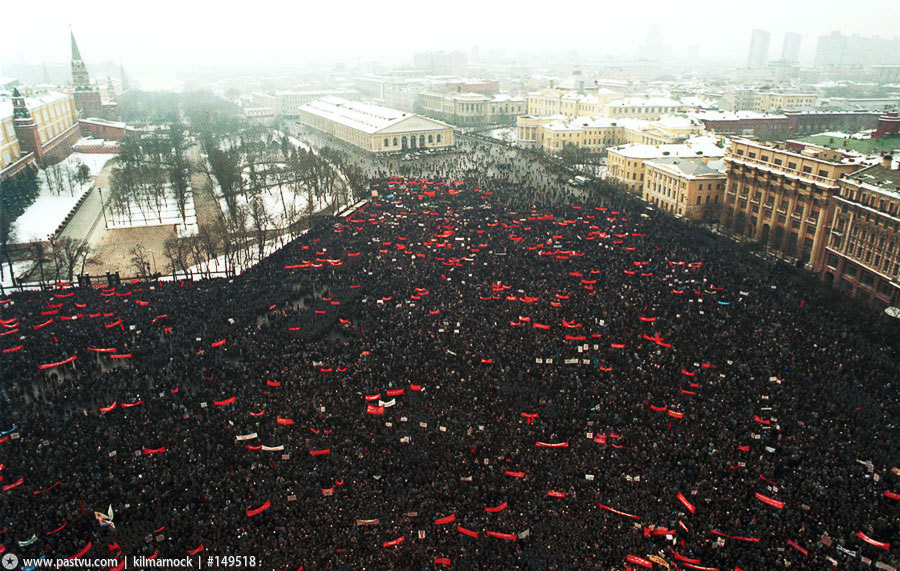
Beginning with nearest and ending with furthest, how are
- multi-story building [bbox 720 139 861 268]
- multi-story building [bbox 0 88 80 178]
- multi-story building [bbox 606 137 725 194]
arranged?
multi-story building [bbox 720 139 861 268] → multi-story building [bbox 0 88 80 178] → multi-story building [bbox 606 137 725 194]

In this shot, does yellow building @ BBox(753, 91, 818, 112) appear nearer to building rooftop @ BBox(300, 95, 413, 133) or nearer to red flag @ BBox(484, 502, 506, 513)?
building rooftop @ BBox(300, 95, 413, 133)

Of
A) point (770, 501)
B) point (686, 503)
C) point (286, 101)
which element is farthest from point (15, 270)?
point (286, 101)

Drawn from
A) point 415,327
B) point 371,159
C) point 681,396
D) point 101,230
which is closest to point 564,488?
point 681,396

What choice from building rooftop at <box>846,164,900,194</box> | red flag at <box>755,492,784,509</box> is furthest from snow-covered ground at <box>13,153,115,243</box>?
building rooftop at <box>846,164,900,194</box>

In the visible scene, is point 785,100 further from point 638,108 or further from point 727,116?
point 727,116

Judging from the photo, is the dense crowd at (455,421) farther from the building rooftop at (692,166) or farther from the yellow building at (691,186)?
the building rooftop at (692,166)

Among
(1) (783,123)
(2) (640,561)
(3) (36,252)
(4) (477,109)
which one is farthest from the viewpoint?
(4) (477,109)

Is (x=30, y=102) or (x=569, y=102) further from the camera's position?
(x=569, y=102)

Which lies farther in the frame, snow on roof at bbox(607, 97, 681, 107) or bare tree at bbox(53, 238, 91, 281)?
snow on roof at bbox(607, 97, 681, 107)
